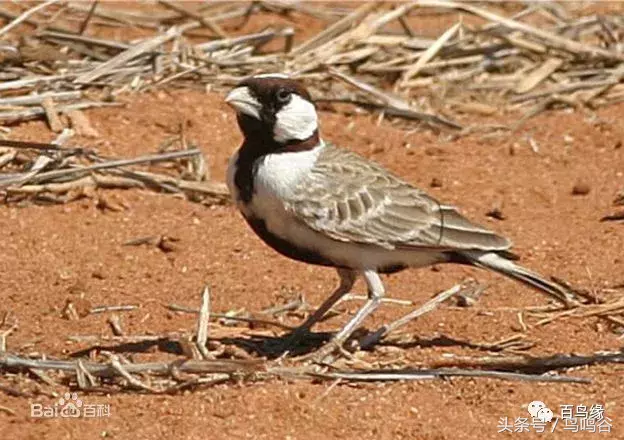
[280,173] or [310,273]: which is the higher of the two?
[280,173]

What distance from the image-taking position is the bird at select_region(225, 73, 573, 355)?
7.05m

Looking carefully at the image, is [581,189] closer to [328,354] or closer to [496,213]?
[496,213]

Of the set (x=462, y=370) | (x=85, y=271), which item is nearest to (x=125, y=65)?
(x=85, y=271)

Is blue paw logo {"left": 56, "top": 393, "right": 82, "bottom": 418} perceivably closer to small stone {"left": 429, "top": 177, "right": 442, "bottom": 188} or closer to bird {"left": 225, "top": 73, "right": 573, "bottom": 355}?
bird {"left": 225, "top": 73, "right": 573, "bottom": 355}

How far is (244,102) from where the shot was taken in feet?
23.6

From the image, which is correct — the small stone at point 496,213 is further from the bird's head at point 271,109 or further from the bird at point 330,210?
the bird's head at point 271,109

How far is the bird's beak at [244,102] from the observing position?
282 inches

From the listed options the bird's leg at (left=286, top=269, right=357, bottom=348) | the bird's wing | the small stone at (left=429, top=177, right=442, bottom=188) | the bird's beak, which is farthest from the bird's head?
the small stone at (left=429, top=177, right=442, bottom=188)

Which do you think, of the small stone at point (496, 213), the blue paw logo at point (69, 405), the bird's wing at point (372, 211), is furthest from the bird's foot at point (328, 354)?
the small stone at point (496, 213)

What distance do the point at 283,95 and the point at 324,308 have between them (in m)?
0.97

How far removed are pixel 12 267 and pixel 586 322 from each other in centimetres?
282

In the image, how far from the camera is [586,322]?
7.68 metres

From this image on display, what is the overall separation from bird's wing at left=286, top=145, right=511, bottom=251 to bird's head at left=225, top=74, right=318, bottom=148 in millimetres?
206

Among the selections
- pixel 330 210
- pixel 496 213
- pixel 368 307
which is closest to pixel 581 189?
pixel 496 213
